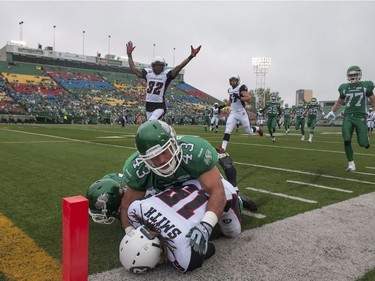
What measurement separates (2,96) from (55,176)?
36678mm

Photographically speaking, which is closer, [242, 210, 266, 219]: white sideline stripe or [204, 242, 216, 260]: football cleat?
[204, 242, 216, 260]: football cleat

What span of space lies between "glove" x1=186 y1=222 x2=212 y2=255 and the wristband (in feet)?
0.09

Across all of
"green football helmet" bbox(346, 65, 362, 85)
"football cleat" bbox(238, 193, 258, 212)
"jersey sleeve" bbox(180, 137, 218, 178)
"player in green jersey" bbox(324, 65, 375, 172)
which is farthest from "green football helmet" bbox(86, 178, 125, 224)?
"green football helmet" bbox(346, 65, 362, 85)

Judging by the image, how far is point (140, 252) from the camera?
2.31 metres

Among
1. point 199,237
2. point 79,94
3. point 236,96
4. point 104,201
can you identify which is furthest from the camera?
point 79,94

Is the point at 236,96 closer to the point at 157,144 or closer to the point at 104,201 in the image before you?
the point at 104,201

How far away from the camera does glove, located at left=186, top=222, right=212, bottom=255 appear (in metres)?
2.27

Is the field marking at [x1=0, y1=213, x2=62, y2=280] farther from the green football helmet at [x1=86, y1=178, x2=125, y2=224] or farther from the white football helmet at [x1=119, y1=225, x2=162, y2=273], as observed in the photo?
the green football helmet at [x1=86, y1=178, x2=125, y2=224]

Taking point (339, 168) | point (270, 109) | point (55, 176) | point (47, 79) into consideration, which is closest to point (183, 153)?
point (55, 176)

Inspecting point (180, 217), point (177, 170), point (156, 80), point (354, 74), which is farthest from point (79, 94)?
point (180, 217)

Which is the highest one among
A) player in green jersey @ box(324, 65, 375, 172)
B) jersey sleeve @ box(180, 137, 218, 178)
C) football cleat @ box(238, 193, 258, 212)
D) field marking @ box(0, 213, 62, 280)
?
player in green jersey @ box(324, 65, 375, 172)

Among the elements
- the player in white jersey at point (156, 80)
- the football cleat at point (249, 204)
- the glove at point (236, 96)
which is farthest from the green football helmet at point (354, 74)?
the football cleat at point (249, 204)

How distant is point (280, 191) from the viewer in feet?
15.5

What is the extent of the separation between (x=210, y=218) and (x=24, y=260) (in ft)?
4.49
